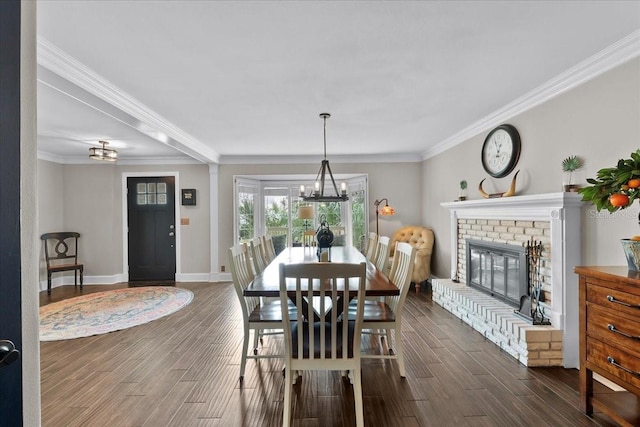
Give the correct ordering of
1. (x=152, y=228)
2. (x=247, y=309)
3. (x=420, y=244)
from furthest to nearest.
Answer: (x=152, y=228)
(x=420, y=244)
(x=247, y=309)

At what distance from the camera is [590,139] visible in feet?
8.50

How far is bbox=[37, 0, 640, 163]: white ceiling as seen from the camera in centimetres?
185

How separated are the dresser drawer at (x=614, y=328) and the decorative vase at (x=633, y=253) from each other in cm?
29

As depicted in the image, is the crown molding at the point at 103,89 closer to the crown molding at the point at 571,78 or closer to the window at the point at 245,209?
the window at the point at 245,209

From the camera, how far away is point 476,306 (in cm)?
358

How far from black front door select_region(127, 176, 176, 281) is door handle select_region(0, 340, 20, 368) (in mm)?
5770

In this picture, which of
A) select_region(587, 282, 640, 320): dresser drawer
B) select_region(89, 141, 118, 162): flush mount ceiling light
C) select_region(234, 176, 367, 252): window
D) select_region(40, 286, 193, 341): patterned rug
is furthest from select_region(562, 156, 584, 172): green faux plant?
select_region(89, 141, 118, 162): flush mount ceiling light

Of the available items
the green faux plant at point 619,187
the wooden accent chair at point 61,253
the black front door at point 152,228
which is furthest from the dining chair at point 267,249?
the wooden accent chair at point 61,253

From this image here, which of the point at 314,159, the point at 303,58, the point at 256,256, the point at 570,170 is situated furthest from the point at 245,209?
the point at 570,170

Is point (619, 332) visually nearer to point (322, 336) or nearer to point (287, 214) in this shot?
point (322, 336)

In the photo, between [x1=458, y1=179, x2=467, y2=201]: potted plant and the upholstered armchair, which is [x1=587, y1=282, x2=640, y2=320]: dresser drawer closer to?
[x1=458, y1=179, x2=467, y2=201]: potted plant

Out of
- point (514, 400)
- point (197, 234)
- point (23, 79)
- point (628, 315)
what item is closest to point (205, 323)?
point (197, 234)

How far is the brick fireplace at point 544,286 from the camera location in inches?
106

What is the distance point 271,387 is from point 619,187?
101 inches
